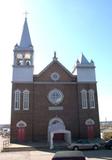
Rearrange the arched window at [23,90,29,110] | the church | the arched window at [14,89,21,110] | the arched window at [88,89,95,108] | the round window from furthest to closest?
the round window < the arched window at [88,89,95,108] < the arched window at [23,90,29,110] < the arched window at [14,89,21,110] < the church

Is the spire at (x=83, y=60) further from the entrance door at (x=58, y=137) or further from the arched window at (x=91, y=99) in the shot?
the entrance door at (x=58, y=137)

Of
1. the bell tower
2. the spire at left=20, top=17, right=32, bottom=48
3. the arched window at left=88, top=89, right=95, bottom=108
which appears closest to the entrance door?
the arched window at left=88, top=89, right=95, bottom=108

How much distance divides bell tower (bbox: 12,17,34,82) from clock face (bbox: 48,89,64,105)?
3695 millimetres

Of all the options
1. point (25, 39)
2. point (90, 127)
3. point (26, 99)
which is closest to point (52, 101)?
point (26, 99)

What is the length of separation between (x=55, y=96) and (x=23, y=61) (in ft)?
24.5

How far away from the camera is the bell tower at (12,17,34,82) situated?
36.3 metres

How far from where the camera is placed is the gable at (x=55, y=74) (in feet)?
121

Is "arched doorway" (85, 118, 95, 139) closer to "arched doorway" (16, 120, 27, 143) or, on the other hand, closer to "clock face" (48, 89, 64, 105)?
"clock face" (48, 89, 64, 105)

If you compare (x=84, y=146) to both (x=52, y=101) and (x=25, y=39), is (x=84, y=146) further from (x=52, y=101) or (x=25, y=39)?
(x=25, y=39)

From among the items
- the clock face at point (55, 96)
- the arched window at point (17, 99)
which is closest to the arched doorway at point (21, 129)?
the arched window at point (17, 99)

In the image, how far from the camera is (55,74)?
1467 inches

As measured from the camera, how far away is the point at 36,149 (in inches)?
1107

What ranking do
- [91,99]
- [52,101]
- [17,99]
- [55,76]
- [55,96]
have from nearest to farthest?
[17,99] → [52,101] → [55,96] → [91,99] → [55,76]

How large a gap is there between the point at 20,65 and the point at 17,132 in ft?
33.0
